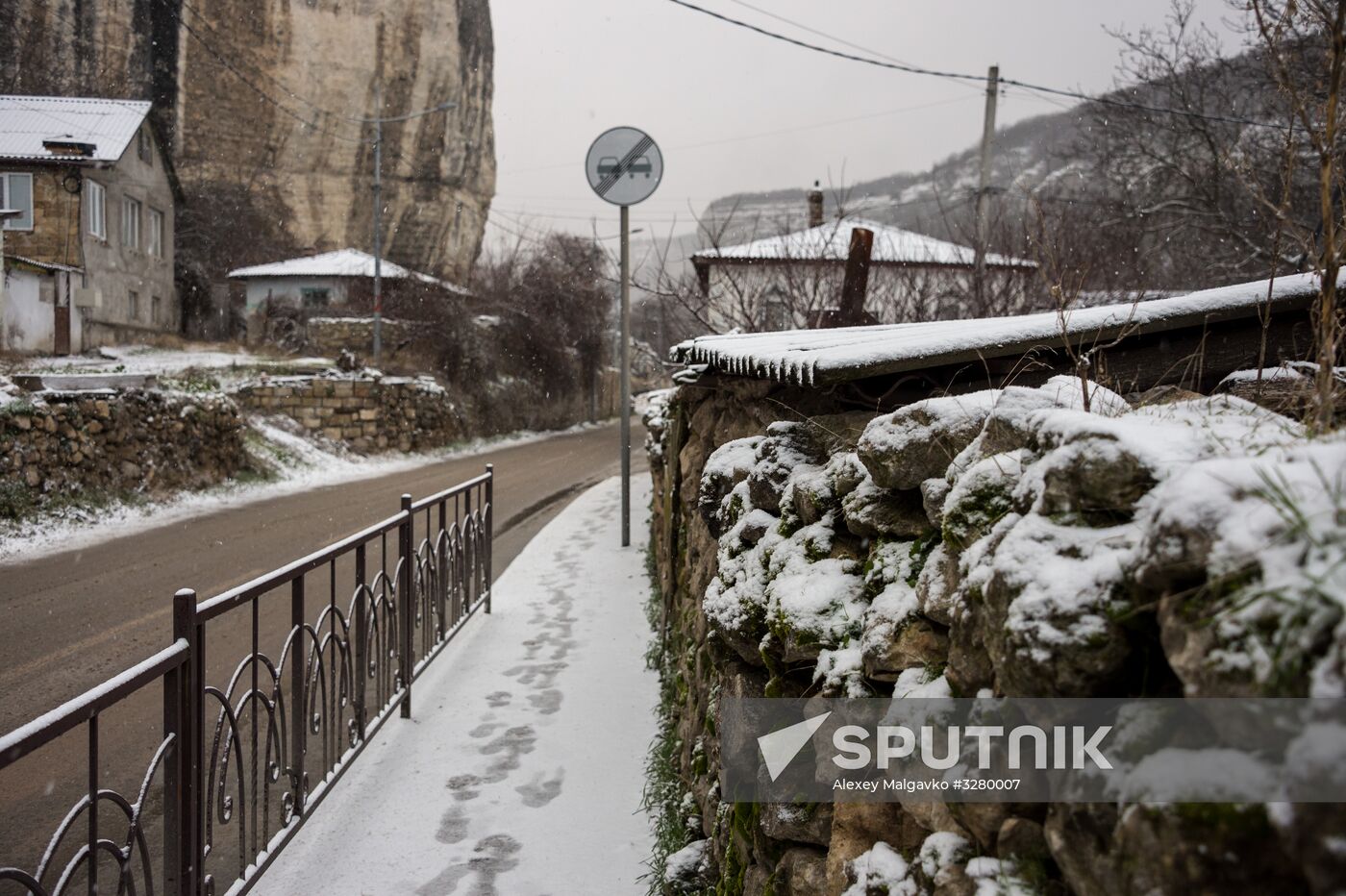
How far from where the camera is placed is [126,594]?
7.69m

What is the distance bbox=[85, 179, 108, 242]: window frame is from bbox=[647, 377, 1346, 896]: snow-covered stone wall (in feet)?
88.7

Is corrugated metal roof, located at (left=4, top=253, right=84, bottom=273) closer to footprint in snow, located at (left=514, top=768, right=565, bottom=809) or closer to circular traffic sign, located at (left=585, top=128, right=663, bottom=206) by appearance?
circular traffic sign, located at (left=585, top=128, right=663, bottom=206)

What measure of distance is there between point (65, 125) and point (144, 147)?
7.59 ft

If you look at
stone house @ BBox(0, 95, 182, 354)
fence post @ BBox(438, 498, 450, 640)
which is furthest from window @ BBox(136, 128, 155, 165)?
fence post @ BBox(438, 498, 450, 640)

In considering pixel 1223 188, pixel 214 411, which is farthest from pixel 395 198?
pixel 1223 188

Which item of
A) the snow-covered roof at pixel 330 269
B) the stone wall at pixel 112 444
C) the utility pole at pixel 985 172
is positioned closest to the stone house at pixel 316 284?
the snow-covered roof at pixel 330 269

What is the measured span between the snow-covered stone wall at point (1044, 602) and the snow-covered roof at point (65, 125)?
2714cm

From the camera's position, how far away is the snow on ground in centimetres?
998

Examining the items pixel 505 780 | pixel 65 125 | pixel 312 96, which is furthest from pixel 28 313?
pixel 312 96

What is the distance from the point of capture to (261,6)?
4244 cm

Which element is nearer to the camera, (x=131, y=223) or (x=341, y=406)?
(x=341, y=406)

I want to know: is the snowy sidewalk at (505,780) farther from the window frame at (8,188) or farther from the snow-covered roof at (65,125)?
the snow-covered roof at (65,125)

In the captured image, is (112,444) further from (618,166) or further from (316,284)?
(316,284)

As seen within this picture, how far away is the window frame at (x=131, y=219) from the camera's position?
2597 centimetres
